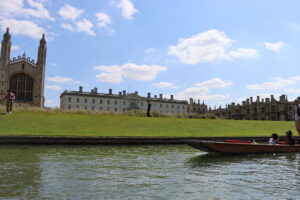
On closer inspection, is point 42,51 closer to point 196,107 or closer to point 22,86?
point 22,86

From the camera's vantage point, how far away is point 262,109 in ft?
313

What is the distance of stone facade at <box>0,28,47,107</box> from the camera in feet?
224

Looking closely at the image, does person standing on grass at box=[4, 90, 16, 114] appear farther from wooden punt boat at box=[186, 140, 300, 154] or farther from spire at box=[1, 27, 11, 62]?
spire at box=[1, 27, 11, 62]

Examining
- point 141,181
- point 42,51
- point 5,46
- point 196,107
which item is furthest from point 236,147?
point 196,107

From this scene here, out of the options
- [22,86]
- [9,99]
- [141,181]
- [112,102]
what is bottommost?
[141,181]

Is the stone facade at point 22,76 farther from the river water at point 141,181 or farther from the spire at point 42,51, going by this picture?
the river water at point 141,181

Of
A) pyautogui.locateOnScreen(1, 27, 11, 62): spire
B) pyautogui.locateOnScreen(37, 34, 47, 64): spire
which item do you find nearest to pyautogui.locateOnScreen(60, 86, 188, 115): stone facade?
pyautogui.locateOnScreen(37, 34, 47, 64): spire

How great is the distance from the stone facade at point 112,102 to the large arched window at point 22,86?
722 inches

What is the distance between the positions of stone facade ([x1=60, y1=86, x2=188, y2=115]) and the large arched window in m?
18.4

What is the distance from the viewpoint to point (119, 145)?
54.2 feet

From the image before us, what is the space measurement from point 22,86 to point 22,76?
284 cm

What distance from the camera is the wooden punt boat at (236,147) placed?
12.3m

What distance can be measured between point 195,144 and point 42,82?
66165 millimetres

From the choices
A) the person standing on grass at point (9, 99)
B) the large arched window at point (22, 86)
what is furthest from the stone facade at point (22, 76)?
the person standing on grass at point (9, 99)
